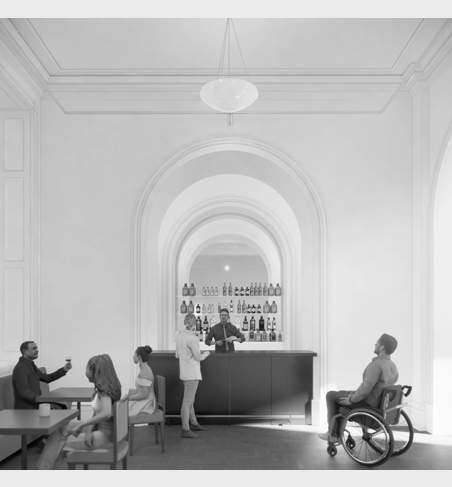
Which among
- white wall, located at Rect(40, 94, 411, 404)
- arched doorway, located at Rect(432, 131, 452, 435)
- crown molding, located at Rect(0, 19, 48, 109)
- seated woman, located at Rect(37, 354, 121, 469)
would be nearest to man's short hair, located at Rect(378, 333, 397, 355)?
arched doorway, located at Rect(432, 131, 452, 435)

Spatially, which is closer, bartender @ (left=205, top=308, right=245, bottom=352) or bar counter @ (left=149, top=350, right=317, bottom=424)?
bar counter @ (left=149, top=350, right=317, bottom=424)

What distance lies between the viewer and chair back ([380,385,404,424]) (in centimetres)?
554

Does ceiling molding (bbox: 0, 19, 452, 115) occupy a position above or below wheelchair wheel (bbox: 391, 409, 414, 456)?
above

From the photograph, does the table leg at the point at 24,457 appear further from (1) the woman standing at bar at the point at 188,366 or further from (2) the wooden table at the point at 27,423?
(1) the woman standing at bar at the point at 188,366

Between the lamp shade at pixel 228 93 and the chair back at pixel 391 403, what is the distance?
3.07 meters

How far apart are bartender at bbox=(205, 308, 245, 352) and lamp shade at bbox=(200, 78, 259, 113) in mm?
3330

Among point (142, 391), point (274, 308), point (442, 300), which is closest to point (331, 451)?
point (142, 391)

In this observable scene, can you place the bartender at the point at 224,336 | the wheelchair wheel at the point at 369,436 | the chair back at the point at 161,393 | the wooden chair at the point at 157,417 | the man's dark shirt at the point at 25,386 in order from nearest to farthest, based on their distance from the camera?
1. the wheelchair wheel at the point at 369,436
2. the man's dark shirt at the point at 25,386
3. the wooden chair at the point at 157,417
4. the chair back at the point at 161,393
5. the bartender at the point at 224,336

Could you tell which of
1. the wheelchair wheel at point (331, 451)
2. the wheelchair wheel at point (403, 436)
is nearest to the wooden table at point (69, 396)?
the wheelchair wheel at point (331, 451)

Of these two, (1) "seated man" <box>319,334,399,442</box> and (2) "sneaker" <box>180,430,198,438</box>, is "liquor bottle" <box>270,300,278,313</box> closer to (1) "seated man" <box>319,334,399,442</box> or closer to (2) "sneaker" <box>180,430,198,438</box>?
(2) "sneaker" <box>180,430,198,438</box>

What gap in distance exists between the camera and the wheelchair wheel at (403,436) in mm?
5895

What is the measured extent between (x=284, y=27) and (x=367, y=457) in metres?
4.38

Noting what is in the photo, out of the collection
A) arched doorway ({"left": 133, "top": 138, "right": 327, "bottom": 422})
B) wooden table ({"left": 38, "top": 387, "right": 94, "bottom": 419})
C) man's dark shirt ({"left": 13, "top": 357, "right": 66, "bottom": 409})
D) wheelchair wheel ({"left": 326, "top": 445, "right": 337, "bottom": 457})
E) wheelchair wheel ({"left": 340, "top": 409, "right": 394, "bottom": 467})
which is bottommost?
wheelchair wheel ({"left": 326, "top": 445, "right": 337, "bottom": 457})
